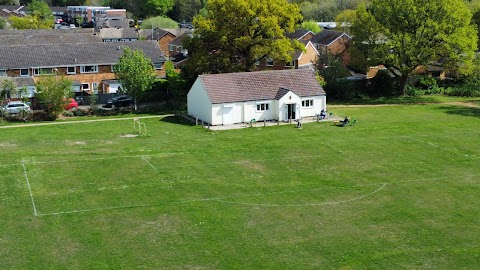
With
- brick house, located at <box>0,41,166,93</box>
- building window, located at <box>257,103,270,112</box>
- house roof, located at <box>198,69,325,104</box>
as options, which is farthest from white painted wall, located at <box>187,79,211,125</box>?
brick house, located at <box>0,41,166,93</box>

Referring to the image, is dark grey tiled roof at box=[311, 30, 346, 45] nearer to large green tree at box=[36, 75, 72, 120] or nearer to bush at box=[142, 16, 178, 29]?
large green tree at box=[36, 75, 72, 120]

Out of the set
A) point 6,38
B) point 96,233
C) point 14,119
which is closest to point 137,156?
point 96,233

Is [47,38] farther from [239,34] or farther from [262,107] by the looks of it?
[262,107]

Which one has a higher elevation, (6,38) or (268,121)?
(6,38)

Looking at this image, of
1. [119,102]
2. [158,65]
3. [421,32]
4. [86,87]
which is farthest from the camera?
[158,65]

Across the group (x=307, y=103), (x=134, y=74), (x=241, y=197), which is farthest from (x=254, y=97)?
(x=241, y=197)

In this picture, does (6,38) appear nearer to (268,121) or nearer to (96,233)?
(268,121)
